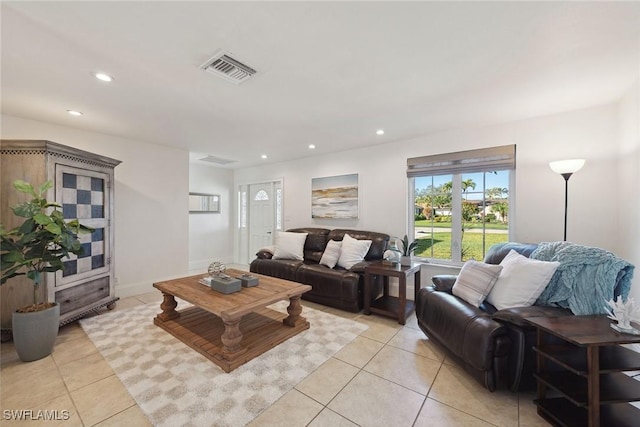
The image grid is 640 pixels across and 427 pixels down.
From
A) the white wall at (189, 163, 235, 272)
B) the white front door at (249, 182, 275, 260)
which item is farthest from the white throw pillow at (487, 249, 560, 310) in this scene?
the white wall at (189, 163, 235, 272)

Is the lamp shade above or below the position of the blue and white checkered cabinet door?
above

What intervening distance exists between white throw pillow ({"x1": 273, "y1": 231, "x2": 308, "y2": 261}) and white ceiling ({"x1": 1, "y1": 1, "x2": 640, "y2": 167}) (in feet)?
6.35

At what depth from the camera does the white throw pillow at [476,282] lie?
6.85ft

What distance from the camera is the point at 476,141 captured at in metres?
3.23

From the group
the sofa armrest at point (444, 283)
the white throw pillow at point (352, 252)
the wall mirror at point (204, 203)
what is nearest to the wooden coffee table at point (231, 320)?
the white throw pillow at point (352, 252)

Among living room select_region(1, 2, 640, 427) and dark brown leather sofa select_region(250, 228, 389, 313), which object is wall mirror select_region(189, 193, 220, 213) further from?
dark brown leather sofa select_region(250, 228, 389, 313)

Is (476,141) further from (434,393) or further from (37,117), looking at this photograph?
(37,117)

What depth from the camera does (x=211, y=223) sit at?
596 centimetres

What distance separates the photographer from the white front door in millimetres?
5664

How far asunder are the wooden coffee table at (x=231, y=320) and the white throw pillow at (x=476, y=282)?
1.49 meters

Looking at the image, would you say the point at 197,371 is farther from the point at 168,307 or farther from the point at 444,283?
the point at 444,283

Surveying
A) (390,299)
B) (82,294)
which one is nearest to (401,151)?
(390,299)

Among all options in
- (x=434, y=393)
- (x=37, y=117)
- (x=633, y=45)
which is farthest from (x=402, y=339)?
(x=37, y=117)

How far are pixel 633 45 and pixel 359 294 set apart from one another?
10.2 feet
